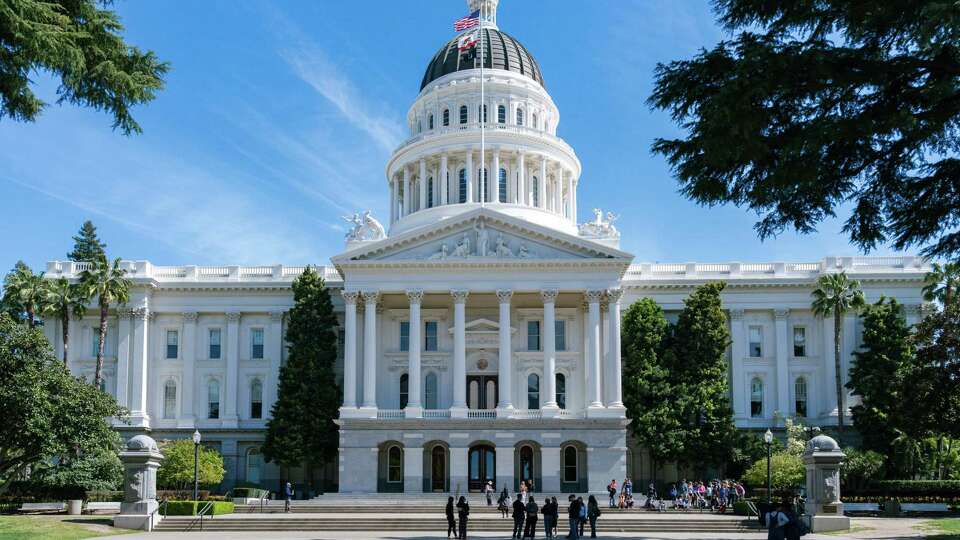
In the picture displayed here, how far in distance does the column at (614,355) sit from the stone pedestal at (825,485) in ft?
70.6

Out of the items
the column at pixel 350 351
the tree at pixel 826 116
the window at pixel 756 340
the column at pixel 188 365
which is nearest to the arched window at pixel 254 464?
the column at pixel 188 365

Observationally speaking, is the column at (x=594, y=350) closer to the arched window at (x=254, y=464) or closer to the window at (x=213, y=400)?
the arched window at (x=254, y=464)

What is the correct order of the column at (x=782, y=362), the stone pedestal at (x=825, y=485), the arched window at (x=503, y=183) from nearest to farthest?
1. the stone pedestal at (x=825, y=485)
2. the column at (x=782, y=362)
3. the arched window at (x=503, y=183)

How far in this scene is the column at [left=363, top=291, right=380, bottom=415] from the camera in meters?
64.7

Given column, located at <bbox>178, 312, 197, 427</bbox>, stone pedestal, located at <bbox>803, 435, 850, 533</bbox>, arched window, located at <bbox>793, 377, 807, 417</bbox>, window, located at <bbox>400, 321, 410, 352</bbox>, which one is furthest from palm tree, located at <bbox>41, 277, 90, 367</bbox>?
stone pedestal, located at <bbox>803, 435, 850, 533</bbox>

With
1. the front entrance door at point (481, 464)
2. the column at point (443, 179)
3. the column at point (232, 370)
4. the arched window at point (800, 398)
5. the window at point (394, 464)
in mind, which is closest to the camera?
the front entrance door at point (481, 464)

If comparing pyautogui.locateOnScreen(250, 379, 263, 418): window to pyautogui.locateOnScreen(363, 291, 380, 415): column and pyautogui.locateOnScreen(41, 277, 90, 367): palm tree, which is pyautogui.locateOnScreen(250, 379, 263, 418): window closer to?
pyautogui.locateOnScreen(363, 291, 380, 415): column

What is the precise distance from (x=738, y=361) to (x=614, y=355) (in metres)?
11.7

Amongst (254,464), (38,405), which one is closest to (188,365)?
(254,464)

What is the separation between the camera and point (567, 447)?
6556cm

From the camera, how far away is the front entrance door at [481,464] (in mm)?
64812

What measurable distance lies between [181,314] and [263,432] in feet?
32.1

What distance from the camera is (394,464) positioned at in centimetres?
6625

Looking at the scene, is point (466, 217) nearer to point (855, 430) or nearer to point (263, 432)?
point (263, 432)
